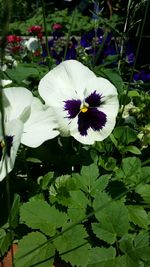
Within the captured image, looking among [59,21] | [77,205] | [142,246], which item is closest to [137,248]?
[142,246]

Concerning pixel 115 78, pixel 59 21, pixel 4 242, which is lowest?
pixel 59 21

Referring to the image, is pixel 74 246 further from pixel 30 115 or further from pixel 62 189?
pixel 30 115

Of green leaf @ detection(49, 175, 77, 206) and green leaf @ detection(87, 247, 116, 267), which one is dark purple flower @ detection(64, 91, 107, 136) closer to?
green leaf @ detection(49, 175, 77, 206)

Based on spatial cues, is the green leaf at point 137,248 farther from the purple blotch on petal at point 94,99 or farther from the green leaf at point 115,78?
the green leaf at point 115,78

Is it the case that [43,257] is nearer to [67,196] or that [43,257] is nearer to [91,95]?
[67,196]

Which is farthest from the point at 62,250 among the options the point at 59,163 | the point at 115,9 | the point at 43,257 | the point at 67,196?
the point at 115,9

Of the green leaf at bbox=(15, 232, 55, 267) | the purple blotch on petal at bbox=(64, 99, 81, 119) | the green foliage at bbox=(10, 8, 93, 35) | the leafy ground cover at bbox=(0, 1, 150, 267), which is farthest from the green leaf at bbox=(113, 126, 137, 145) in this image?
the green foliage at bbox=(10, 8, 93, 35)
